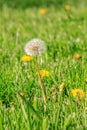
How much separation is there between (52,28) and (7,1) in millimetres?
3270

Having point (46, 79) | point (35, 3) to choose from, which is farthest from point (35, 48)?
point (35, 3)

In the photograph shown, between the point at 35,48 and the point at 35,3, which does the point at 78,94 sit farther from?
the point at 35,3

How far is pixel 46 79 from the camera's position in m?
2.68

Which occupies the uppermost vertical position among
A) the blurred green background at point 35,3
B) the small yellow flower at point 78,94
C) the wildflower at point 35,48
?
the blurred green background at point 35,3

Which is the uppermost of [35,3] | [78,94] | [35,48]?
[35,3]

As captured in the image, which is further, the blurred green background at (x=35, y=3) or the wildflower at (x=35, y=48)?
the blurred green background at (x=35, y=3)

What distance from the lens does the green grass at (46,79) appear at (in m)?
1.95

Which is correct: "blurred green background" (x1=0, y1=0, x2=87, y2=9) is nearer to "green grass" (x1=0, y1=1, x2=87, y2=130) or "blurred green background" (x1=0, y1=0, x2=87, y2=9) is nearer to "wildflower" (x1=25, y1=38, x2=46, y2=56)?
"green grass" (x1=0, y1=1, x2=87, y2=130)

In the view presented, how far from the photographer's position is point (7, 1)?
8117 millimetres

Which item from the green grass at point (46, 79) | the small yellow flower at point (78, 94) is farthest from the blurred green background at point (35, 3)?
the small yellow flower at point (78, 94)

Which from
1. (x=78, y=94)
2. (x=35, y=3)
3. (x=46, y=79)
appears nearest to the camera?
(x=78, y=94)

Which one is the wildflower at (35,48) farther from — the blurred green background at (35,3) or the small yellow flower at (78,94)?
the blurred green background at (35,3)

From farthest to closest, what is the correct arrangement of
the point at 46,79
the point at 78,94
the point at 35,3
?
the point at 35,3
the point at 46,79
the point at 78,94

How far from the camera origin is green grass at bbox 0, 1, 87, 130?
6.38 ft
